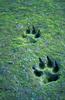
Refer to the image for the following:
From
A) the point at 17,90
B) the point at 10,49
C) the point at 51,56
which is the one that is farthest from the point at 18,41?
the point at 17,90

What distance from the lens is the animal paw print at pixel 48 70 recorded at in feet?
21.7

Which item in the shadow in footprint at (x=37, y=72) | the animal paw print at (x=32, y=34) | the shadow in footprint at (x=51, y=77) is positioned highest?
the animal paw print at (x=32, y=34)

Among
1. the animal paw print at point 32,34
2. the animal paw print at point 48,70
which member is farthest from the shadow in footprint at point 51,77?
the animal paw print at point 32,34

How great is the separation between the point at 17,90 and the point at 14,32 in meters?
1.61

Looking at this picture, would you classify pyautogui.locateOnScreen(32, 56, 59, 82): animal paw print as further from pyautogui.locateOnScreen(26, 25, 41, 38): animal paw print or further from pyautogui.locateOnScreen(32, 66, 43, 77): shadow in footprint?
pyautogui.locateOnScreen(26, 25, 41, 38): animal paw print

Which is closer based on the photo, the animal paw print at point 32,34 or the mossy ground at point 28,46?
the mossy ground at point 28,46

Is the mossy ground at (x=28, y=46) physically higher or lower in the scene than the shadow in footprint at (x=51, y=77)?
higher

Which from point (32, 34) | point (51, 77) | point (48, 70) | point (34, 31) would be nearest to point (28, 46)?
point (32, 34)

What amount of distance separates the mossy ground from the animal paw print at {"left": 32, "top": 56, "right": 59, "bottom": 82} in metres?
0.10

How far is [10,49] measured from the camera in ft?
23.0

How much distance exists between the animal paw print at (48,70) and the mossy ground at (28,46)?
0.32 ft

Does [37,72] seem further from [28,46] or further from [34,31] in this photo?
[34,31]

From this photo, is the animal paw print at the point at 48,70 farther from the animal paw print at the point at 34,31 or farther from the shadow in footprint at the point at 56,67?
the animal paw print at the point at 34,31

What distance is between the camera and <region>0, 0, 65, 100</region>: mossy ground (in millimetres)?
6301
